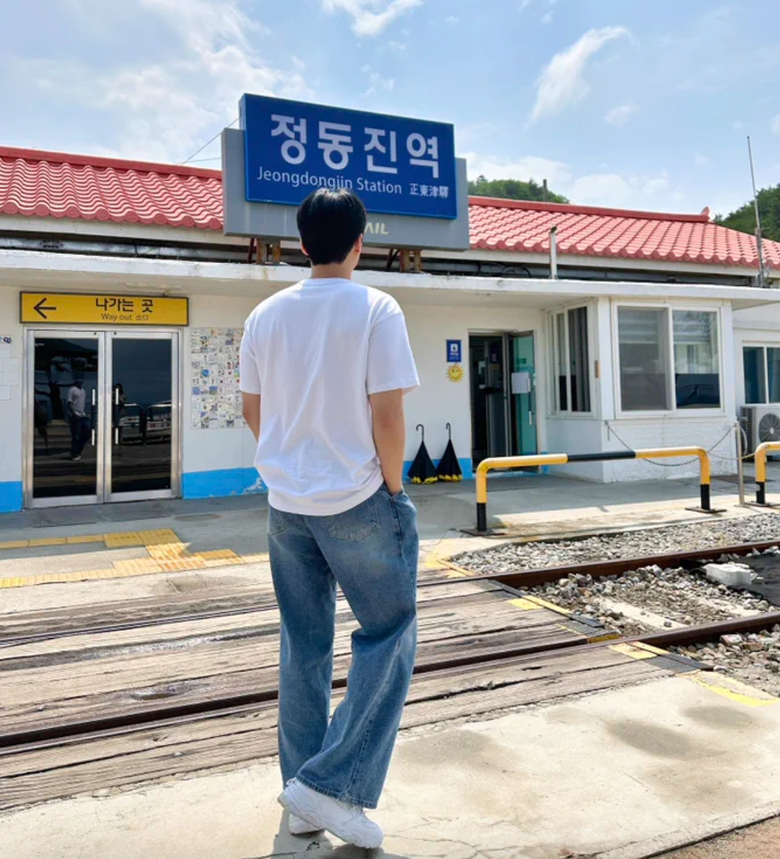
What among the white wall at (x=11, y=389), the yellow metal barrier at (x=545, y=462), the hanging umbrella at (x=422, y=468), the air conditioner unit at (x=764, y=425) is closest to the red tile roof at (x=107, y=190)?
the white wall at (x=11, y=389)

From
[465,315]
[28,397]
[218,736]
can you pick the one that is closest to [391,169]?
[465,315]

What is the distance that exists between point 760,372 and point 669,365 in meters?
4.02

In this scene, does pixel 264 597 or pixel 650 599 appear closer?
pixel 264 597

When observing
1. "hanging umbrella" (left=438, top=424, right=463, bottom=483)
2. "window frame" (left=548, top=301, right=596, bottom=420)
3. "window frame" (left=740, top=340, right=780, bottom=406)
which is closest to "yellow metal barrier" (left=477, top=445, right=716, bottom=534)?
"window frame" (left=548, top=301, right=596, bottom=420)

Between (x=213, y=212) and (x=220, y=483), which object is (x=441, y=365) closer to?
(x=220, y=483)

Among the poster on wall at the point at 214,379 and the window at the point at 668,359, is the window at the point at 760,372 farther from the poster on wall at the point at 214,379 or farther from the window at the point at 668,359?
the poster on wall at the point at 214,379

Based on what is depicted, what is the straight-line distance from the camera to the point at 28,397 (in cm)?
882

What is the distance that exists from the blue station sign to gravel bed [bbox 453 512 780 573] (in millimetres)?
5047

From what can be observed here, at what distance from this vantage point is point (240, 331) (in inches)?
396

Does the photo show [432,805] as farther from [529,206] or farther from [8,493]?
[529,206]

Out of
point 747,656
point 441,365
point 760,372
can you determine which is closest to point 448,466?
point 441,365

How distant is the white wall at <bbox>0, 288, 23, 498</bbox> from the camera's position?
869 cm

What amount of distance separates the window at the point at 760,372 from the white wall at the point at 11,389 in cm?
1281

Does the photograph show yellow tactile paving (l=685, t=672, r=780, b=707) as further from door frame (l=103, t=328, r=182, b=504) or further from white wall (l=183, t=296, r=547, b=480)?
door frame (l=103, t=328, r=182, b=504)
